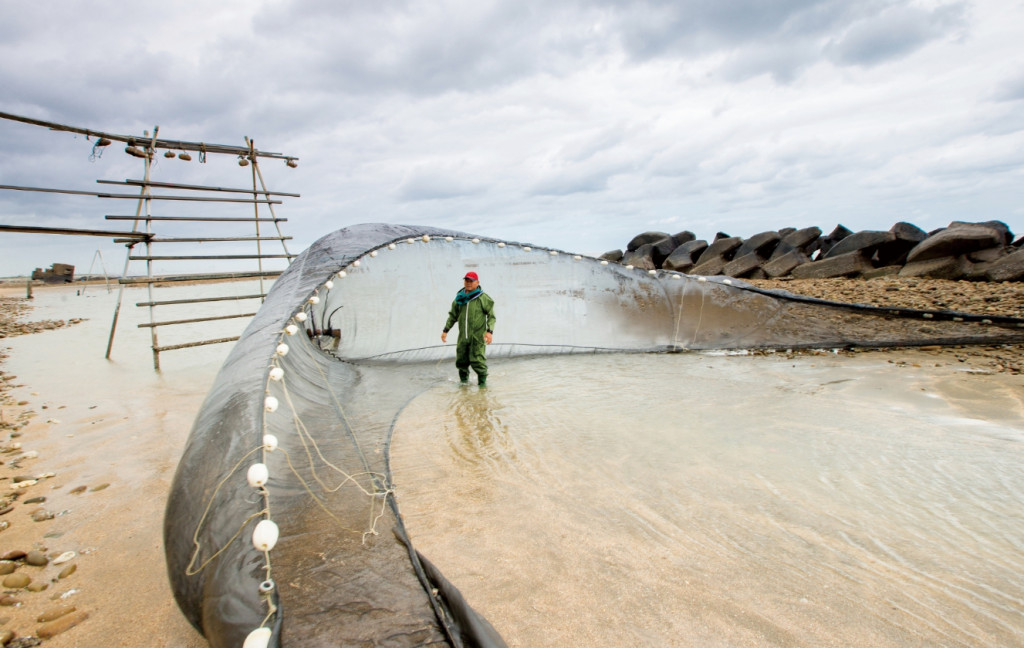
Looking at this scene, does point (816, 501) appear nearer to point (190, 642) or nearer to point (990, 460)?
point (990, 460)

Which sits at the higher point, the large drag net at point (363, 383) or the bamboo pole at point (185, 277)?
the bamboo pole at point (185, 277)

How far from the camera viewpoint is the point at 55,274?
33156mm

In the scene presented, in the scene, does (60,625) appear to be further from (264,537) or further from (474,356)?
(474,356)

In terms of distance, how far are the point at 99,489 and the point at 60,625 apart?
1.52 meters

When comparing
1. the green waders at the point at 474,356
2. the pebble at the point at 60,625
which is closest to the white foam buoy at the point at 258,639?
the pebble at the point at 60,625

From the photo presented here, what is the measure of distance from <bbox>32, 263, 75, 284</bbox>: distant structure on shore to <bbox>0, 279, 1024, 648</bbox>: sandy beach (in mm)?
34071

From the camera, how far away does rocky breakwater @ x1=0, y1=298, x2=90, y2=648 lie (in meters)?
2.00

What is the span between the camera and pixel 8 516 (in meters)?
2.89

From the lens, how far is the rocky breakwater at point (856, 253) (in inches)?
357

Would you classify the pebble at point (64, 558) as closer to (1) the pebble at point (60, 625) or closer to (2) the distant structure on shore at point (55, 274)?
(1) the pebble at point (60, 625)

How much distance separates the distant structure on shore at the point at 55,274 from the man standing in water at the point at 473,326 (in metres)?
39.6

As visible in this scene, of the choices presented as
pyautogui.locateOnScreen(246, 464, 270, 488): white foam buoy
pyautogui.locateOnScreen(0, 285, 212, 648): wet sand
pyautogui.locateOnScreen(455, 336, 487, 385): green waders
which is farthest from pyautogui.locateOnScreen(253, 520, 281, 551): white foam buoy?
pyautogui.locateOnScreen(455, 336, 487, 385): green waders

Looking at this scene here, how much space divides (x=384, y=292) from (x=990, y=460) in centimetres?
548

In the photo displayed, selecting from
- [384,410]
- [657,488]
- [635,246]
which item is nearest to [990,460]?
[657,488]
